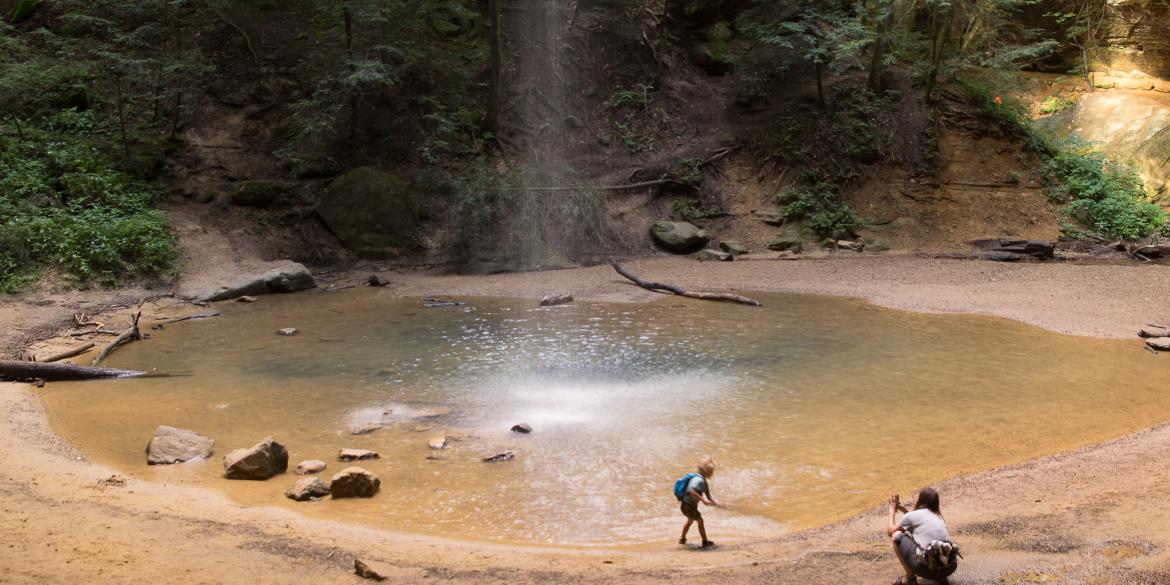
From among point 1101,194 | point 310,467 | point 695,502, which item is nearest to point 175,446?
point 310,467

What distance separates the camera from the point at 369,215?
20.9 meters

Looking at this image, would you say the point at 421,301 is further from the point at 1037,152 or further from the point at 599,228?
the point at 1037,152

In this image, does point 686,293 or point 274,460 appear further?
point 686,293

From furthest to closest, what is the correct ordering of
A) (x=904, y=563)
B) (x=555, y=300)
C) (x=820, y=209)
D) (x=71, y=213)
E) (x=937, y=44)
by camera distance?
(x=937, y=44) < (x=820, y=209) < (x=71, y=213) < (x=555, y=300) < (x=904, y=563)

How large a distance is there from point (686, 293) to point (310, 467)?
10.4 metres

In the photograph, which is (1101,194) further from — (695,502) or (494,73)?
(695,502)

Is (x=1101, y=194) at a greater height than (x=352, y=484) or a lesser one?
greater

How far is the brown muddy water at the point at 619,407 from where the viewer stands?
22.9ft

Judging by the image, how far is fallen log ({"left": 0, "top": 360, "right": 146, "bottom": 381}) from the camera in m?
10.6

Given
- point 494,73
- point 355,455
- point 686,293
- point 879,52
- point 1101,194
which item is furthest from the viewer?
point 879,52

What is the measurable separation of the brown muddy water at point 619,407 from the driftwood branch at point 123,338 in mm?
217

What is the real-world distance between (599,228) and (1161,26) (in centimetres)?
1817

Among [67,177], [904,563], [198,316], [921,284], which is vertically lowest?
[198,316]

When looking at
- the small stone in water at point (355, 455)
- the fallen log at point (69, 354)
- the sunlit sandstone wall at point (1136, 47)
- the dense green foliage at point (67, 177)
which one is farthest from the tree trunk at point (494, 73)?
the sunlit sandstone wall at point (1136, 47)
